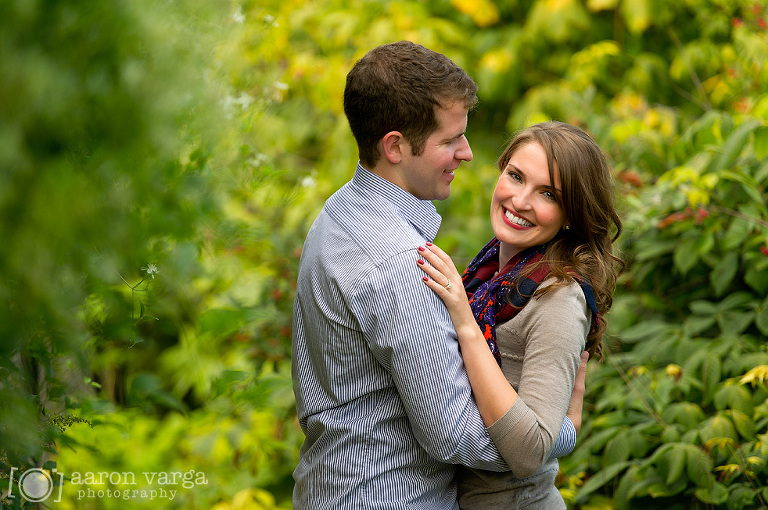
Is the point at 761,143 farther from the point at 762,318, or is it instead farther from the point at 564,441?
the point at 564,441

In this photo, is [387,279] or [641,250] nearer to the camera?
[387,279]

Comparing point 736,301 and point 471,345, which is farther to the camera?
point 736,301

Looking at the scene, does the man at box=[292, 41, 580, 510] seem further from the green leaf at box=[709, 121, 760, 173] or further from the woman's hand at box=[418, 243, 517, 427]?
the green leaf at box=[709, 121, 760, 173]

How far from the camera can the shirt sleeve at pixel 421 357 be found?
1451mm

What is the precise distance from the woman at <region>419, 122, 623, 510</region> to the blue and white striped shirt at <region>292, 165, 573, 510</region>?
5cm

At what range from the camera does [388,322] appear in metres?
1.46

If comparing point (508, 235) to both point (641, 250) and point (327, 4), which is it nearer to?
point (641, 250)

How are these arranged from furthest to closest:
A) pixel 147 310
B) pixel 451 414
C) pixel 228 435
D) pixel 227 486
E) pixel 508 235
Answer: pixel 228 435 → pixel 227 486 → pixel 508 235 → pixel 451 414 → pixel 147 310

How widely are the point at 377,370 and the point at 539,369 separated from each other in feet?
1.18

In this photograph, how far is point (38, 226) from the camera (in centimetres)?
72

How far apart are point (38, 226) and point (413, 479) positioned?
3.56 ft

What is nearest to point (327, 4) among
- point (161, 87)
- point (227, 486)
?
point (227, 486)

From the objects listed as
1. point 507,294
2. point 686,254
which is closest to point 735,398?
point 686,254

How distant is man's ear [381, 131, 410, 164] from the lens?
1.59 m
